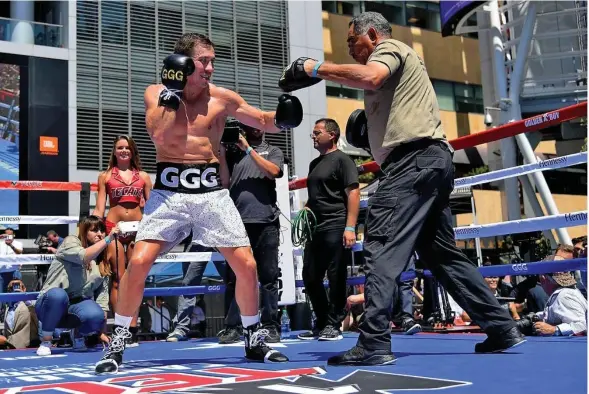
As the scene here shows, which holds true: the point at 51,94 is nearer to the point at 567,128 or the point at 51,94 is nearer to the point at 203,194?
the point at 567,128

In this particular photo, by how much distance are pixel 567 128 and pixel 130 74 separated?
11.3 m

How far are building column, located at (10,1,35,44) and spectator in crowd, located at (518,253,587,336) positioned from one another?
48.7 ft

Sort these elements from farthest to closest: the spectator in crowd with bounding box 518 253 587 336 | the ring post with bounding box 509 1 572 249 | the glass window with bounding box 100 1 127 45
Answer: the glass window with bounding box 100 1 127 45
the ring post with bounding box 509 1 572 249
the spectator in crowd with bounding box 518 253 587 336

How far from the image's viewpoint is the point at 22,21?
16078 millimetres

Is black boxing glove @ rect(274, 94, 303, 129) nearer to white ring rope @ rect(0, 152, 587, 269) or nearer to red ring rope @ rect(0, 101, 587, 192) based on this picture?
red ring rope @ rect(0, 101, 587, 192)

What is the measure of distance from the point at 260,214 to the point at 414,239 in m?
1.63

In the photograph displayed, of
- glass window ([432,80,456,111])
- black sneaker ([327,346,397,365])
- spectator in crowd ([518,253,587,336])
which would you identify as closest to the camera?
black sneaker ([327,346,397,365])

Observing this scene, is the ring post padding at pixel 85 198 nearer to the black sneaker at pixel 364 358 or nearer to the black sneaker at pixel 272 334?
the black sneaker at pixel 272 334

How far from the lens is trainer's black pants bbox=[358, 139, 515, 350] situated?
9.86ft

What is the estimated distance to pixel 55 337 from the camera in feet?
17.0

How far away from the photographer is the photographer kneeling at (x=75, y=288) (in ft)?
14.0

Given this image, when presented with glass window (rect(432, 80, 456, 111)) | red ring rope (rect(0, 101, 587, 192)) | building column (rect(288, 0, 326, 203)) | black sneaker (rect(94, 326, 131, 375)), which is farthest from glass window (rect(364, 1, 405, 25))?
black sneaker (rect(94, 326, 131, 375))

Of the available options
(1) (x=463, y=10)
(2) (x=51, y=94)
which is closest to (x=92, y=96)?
(2) (x=51, y=94)

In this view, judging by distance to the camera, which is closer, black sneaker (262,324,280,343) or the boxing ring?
the boxing ring
